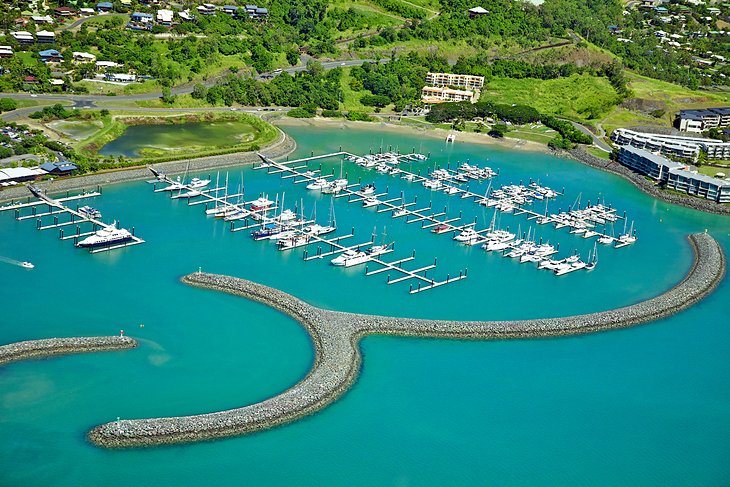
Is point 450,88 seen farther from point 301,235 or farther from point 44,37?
point 301,235

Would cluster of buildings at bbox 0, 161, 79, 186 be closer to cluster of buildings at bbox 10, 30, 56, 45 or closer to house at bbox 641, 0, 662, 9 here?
cluster of buildings at bbox 10, 30, 56, 45

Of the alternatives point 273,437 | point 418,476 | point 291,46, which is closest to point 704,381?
point 418,476

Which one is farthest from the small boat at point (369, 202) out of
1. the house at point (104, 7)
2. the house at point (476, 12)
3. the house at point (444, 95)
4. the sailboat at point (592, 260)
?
the house at point (476, 12)

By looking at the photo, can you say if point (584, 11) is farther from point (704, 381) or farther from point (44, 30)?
point (704, 381)

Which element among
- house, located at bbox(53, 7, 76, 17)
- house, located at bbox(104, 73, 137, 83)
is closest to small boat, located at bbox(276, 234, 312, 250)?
house, located at bbox(104, 73, 137, 83)

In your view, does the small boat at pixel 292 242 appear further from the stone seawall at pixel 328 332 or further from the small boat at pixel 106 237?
the small boat at pixel 106 237

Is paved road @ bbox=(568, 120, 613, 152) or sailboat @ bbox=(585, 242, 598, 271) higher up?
paved road @ bbox=(568, 120, 613, 152)
